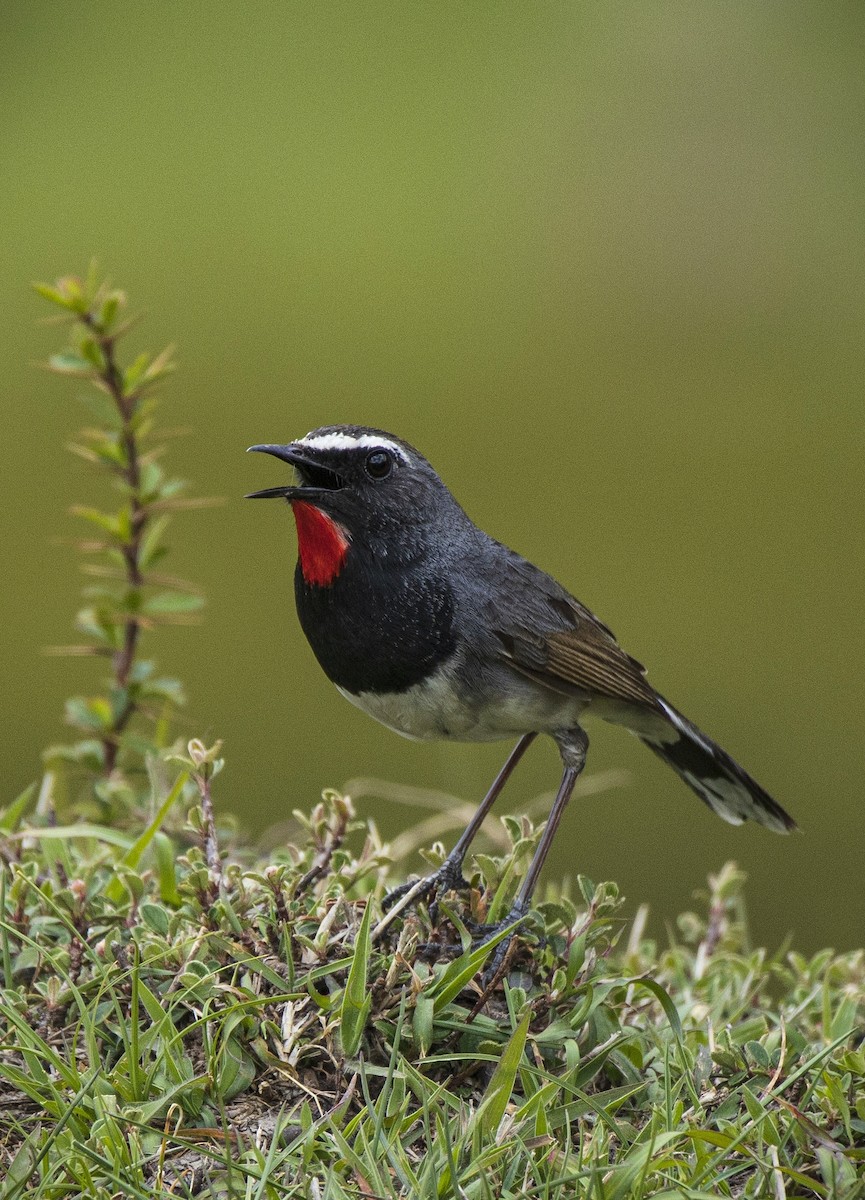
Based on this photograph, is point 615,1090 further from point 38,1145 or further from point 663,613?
point 663,613

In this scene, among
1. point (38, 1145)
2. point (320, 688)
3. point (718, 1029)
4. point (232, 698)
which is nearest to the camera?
point (38, 1145)

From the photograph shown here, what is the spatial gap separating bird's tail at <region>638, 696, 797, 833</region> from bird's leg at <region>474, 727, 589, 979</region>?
1.00 feet

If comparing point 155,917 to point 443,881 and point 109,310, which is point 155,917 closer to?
point 443,881

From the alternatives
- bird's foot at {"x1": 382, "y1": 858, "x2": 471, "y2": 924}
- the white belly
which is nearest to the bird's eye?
the white belly

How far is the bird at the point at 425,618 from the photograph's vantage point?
3.10 meters

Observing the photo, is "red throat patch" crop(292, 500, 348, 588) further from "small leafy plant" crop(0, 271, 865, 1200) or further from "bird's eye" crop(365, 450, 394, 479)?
"small leafy plant" crop(0, 271, 865, 1200)

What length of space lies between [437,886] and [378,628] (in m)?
0.54

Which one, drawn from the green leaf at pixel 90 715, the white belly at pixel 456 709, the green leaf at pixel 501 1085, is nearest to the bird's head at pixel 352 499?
the white belly at pixel 456 709

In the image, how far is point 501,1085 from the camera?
2506 millimetres

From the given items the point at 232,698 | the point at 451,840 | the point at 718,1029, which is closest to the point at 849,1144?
the point at 718,1029

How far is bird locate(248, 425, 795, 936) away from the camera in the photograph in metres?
3.10

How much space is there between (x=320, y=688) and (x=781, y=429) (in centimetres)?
398

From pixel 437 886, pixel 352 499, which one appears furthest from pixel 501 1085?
pixel 352 499

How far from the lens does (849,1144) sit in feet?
8.39
